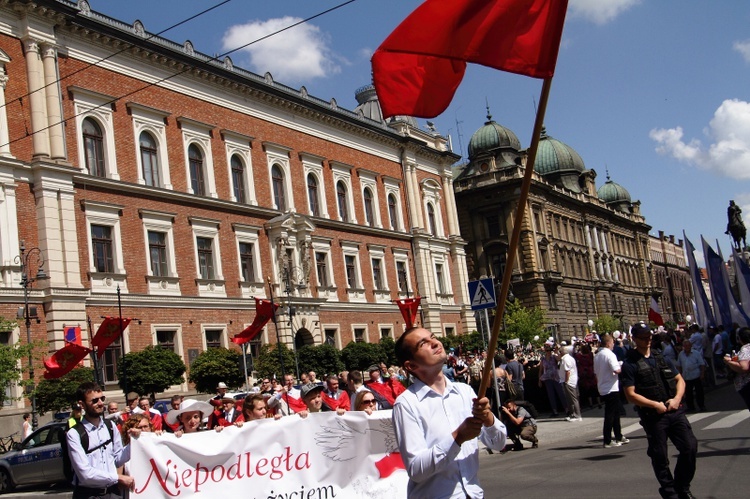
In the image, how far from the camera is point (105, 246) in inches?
1275

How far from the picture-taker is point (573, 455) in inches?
531

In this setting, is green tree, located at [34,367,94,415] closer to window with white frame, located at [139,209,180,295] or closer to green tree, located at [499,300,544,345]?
window with white frame, located at [139,209,180,295]

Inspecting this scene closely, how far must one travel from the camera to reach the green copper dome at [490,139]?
280ft

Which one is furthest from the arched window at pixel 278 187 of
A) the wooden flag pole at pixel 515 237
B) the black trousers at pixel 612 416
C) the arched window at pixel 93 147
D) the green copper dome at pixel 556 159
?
the green copper dome at pixel 556 159

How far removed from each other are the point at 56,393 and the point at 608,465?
19.7 metres

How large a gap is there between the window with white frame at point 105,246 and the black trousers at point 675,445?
26.5 m

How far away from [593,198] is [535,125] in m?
97.5

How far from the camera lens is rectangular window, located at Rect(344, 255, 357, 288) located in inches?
1853

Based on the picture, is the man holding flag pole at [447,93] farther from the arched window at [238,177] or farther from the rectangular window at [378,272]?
the rectangular window at [378,272]

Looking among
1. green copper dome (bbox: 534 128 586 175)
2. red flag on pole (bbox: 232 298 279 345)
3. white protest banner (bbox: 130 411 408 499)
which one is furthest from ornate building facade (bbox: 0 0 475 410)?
green copper dome (bbox: 534 128 586 175)

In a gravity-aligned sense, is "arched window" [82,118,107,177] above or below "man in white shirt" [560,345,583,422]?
above

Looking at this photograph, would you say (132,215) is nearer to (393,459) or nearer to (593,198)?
(393,459)

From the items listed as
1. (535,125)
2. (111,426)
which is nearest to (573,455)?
(111,426)

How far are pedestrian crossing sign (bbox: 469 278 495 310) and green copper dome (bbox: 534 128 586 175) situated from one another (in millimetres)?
83185
